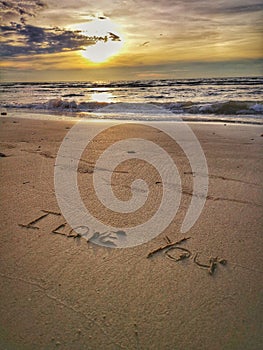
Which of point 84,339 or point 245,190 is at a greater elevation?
point 245,190

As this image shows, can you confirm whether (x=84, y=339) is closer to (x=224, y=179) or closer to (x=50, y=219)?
(x=50, y=219)

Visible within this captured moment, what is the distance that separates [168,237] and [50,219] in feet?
2.66

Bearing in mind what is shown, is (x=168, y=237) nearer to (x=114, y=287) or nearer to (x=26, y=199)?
(x=114, y=287)

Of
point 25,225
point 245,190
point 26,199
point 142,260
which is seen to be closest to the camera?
point 142,260

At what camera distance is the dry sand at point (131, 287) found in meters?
1.21

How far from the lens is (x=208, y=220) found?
6.91ft

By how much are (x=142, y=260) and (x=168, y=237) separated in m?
0.29

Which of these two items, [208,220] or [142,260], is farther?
[208,220]

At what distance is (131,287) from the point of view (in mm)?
1479

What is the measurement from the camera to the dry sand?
1.21 metres

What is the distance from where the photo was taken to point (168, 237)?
6.24 ft

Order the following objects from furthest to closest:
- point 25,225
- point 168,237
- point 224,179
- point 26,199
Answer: point 224,179 < point 26,199 < point 25,225 < point 168,237

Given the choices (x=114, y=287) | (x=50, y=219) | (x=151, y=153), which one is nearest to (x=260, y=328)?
(x=114, y=287)

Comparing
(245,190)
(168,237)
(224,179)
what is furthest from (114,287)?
(224,179)
